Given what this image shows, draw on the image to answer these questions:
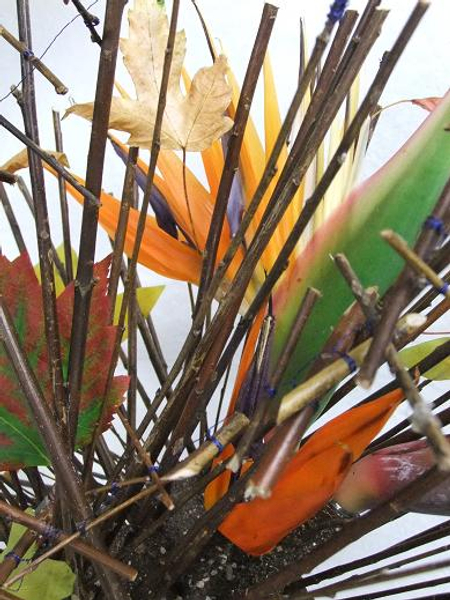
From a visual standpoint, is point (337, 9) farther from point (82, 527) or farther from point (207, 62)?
point (207, 62)

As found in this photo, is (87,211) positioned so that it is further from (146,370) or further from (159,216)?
(146,370)

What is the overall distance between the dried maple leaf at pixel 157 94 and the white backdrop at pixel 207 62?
11.8 inches

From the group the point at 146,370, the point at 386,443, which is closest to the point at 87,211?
the point at 386,443

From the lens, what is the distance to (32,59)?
0.18 metres

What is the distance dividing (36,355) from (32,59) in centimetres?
7

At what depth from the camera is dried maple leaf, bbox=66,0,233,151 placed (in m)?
0.18

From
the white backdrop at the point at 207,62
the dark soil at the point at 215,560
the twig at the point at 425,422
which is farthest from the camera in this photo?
the white backdrop at the point at 207,62

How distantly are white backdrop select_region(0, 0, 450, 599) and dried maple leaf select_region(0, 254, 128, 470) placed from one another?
29cm

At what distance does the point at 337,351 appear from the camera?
14 cm

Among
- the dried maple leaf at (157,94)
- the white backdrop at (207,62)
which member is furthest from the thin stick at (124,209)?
the white backdrop at (207,62)

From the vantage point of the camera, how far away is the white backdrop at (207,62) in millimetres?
484

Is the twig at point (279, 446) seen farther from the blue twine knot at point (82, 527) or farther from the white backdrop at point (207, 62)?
the white backdrop at point (207, 62)

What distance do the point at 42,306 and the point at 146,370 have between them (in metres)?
0.32

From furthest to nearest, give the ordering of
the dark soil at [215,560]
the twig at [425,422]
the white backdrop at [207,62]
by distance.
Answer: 1. the white backdrop at [207,62]
2. the dark soil at [215,560]
3. the twig at [425,422]
